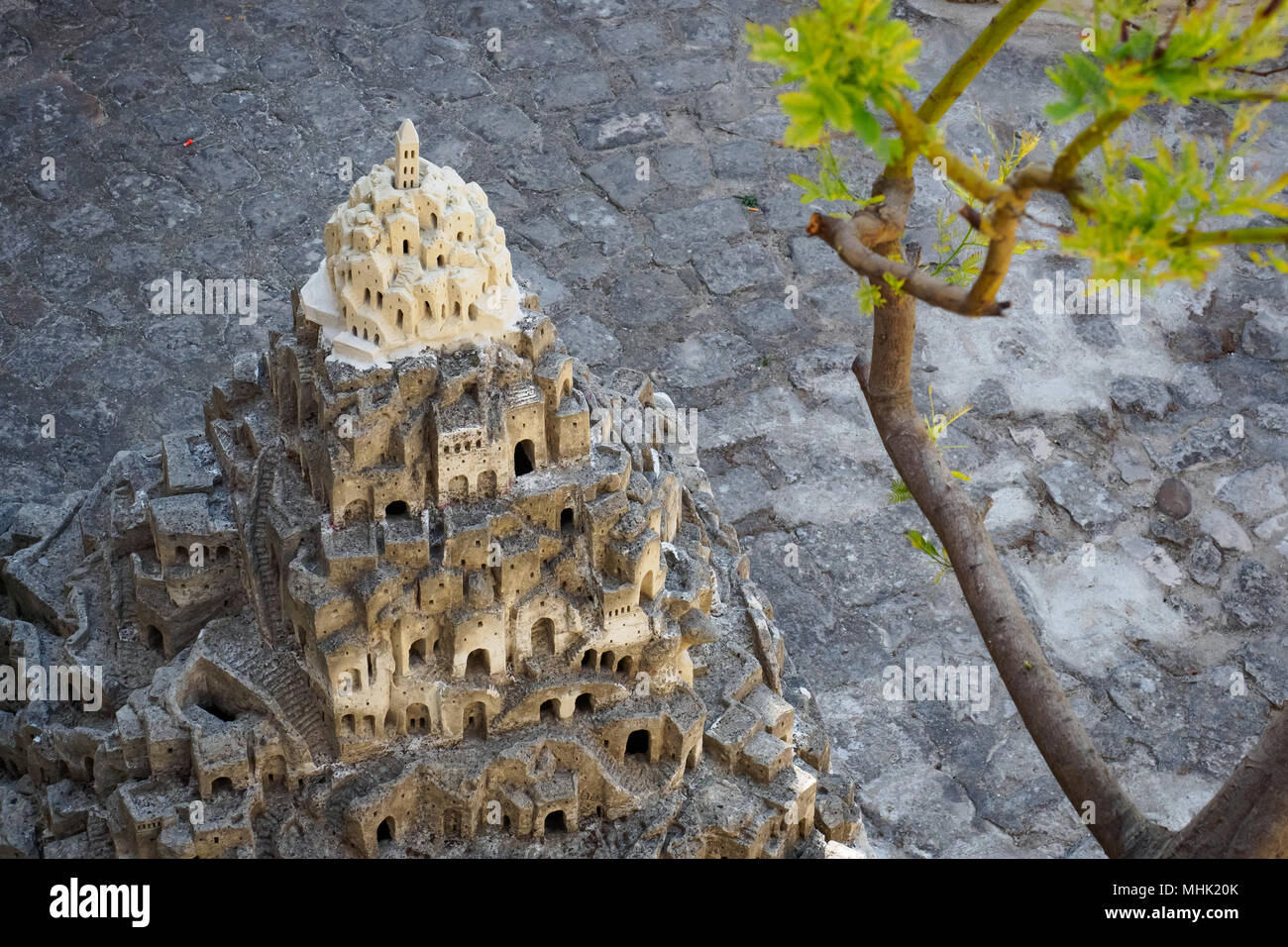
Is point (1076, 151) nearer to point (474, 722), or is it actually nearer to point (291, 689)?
point (474, 722)

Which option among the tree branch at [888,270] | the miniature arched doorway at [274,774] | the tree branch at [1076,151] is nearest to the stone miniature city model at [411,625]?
the miniature arched doorway at [274,774]

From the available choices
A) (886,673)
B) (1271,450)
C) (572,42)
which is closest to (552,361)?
(886,673)

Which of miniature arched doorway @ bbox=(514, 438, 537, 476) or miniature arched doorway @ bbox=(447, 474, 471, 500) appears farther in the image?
miniature arched doorway @ bbox=(514, 438, 537, 476)

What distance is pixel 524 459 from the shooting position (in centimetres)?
1322

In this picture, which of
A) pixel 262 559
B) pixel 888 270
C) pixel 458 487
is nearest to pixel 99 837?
pixel 262 559

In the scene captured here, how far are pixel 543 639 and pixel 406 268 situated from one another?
321 centimetres

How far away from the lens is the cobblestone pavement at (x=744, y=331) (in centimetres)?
1867

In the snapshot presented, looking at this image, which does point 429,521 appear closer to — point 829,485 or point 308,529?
point 308,529

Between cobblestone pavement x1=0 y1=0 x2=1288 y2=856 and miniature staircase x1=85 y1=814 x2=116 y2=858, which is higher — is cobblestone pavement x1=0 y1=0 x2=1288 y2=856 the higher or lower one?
the higher one

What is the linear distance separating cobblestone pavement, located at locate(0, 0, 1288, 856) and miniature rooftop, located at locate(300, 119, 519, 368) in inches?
292

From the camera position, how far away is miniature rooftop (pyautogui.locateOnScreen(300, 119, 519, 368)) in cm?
1241

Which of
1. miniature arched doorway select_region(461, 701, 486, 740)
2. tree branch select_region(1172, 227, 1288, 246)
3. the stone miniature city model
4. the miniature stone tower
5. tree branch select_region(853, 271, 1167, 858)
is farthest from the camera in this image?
miniature arched doorway select_region(461, 701, 486, 740)

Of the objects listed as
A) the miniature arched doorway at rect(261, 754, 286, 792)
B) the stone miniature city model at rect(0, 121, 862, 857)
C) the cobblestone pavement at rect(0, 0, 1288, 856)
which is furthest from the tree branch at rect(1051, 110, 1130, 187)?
the cobblestone pavement at rect(0, 0, 1288, 856)

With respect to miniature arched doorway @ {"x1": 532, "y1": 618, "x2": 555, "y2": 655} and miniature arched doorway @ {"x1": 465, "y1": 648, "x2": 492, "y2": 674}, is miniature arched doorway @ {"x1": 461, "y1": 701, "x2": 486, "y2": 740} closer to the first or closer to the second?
miniature arched doorway @ {"x1": 465, "y1": 648, "x2": 492, "y2": 674}
